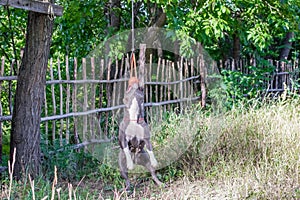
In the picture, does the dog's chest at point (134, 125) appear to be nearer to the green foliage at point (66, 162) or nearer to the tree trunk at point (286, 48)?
the green foliage at point (66, 162)

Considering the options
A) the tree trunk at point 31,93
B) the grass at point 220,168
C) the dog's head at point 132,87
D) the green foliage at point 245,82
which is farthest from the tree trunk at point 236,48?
the dog's head at point 132,87

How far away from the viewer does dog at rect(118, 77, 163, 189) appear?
3131mm

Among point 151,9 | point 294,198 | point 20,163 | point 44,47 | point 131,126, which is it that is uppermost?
point 151,9

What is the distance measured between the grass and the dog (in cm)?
29

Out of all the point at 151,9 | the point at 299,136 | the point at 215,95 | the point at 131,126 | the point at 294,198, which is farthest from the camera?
the point at 151,9

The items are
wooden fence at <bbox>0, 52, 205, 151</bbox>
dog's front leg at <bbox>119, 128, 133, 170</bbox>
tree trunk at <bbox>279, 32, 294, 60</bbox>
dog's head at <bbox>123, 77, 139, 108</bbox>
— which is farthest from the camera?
tree trunk at <bbox>279, 32, 294, 60</bbox>

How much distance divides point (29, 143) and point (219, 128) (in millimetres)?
2239

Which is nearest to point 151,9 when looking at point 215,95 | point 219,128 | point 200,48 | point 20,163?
point 200,48

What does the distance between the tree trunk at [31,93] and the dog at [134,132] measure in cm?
101

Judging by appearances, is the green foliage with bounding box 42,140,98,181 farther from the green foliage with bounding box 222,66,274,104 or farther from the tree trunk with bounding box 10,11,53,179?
the green foliage with bounding box 222,66,274,104

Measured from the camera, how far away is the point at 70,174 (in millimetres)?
4449

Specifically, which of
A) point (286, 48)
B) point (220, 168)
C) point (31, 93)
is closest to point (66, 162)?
point (31, 93)

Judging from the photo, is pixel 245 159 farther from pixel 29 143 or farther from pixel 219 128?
pixel 29 143

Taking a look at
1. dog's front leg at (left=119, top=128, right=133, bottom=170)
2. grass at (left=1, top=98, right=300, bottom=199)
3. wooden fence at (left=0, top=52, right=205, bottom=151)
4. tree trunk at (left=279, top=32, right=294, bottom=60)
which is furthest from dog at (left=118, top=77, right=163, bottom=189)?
tree trunk at (left=279, top=32, right=294, bottom=60)
